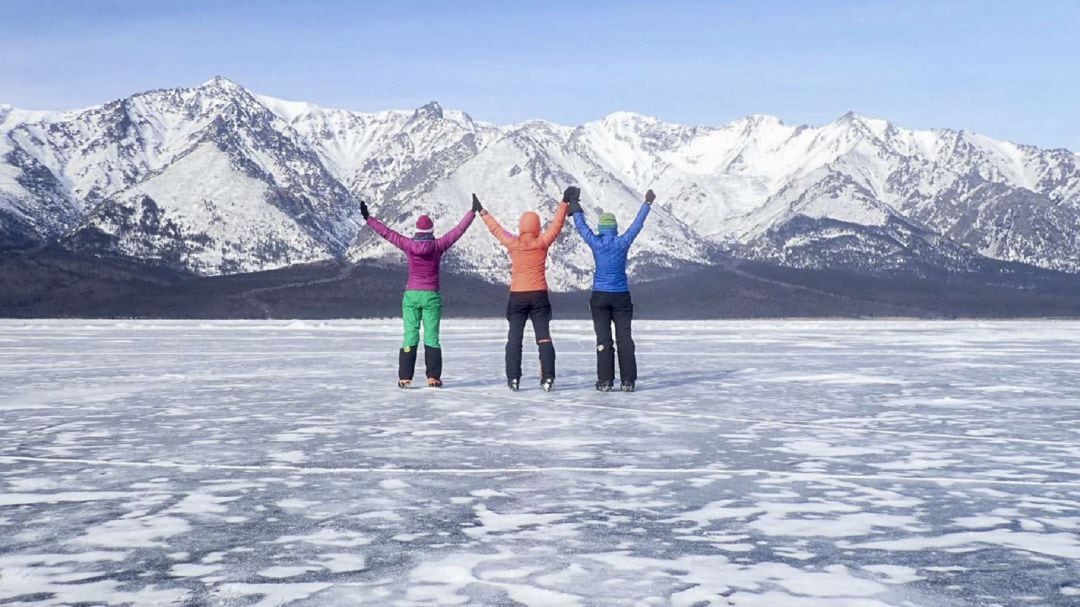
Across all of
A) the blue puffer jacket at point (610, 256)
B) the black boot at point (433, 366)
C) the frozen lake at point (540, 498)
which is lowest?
the frozen lake at point (540, 498)

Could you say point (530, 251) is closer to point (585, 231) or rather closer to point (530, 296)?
point (530, 296)

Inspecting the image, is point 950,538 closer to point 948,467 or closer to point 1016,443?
point 948,467

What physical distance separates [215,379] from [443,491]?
11598 millimetres

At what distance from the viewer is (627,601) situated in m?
4.98

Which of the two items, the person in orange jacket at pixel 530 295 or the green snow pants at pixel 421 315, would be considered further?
the green snow pants at pixel 421 315

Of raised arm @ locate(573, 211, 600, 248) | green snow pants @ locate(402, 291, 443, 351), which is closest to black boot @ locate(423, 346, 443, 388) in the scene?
green snow pants @ locate(402, 291, 443, 351)

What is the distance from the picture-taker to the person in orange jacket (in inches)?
619

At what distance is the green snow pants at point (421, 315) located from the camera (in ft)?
52.4

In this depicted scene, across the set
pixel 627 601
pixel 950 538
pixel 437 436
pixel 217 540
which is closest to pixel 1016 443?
pixel 950 538

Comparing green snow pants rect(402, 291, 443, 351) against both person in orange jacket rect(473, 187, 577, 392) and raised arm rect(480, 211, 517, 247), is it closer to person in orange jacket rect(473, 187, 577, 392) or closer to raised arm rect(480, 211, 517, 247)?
person in orange jacket rect(473, 187, 577, 392)

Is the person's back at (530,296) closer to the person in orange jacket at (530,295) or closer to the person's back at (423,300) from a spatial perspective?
the person in orange jacket at (530,295)

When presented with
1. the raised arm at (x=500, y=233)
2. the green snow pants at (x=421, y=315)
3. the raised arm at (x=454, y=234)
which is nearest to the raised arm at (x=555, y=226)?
the raised arm at (x=500, y=233)

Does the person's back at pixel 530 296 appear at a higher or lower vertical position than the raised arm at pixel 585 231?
lower

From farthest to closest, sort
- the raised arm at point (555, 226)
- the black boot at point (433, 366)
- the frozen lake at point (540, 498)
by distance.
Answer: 1. the black boot at point (433, 366)
2. the raised arm at point (555, 226)
3. the frozen lake at point (540, 498)
